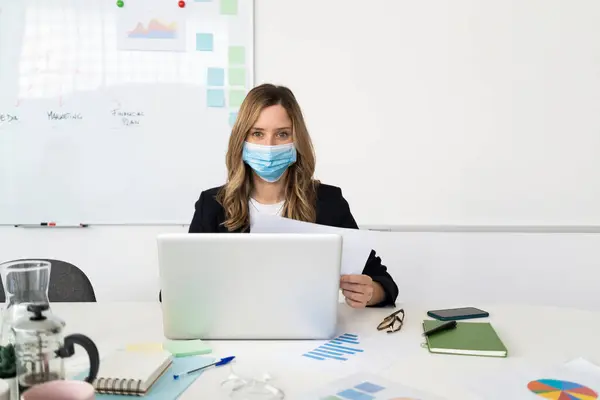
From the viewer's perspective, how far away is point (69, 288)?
5.72ft

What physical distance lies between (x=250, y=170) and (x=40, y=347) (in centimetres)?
106

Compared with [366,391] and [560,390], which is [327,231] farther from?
[560,390]

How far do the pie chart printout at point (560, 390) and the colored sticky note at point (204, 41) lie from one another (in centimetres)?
194

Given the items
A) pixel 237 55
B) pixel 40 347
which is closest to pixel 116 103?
pixel 237 55

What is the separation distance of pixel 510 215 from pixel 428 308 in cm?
120

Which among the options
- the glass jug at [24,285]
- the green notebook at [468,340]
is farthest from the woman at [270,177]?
the glass jug at [24,285]

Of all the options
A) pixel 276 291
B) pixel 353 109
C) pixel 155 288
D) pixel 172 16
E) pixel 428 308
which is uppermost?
pixel 172 16

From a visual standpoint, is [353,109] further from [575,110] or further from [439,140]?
[575,110]

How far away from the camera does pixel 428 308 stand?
146 centimetres

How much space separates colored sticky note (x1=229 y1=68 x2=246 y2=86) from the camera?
2434mm

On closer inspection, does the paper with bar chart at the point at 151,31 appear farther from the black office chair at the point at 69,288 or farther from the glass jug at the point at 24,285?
the glass jug at the point at 24,285

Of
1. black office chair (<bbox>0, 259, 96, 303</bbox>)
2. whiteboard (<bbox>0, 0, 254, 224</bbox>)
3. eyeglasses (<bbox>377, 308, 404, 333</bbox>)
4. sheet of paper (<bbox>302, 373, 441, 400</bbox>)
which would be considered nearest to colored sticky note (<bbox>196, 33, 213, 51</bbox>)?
whiteboard (<bbox>0, 0, 254, 224</bbox>)

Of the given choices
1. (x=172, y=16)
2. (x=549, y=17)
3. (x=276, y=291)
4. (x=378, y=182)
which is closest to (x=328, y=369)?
(x=276, y=291)

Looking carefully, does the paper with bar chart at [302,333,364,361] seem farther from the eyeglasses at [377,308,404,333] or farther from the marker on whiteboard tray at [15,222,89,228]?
the marker on whiteboard tray at [15,222,89,228]
